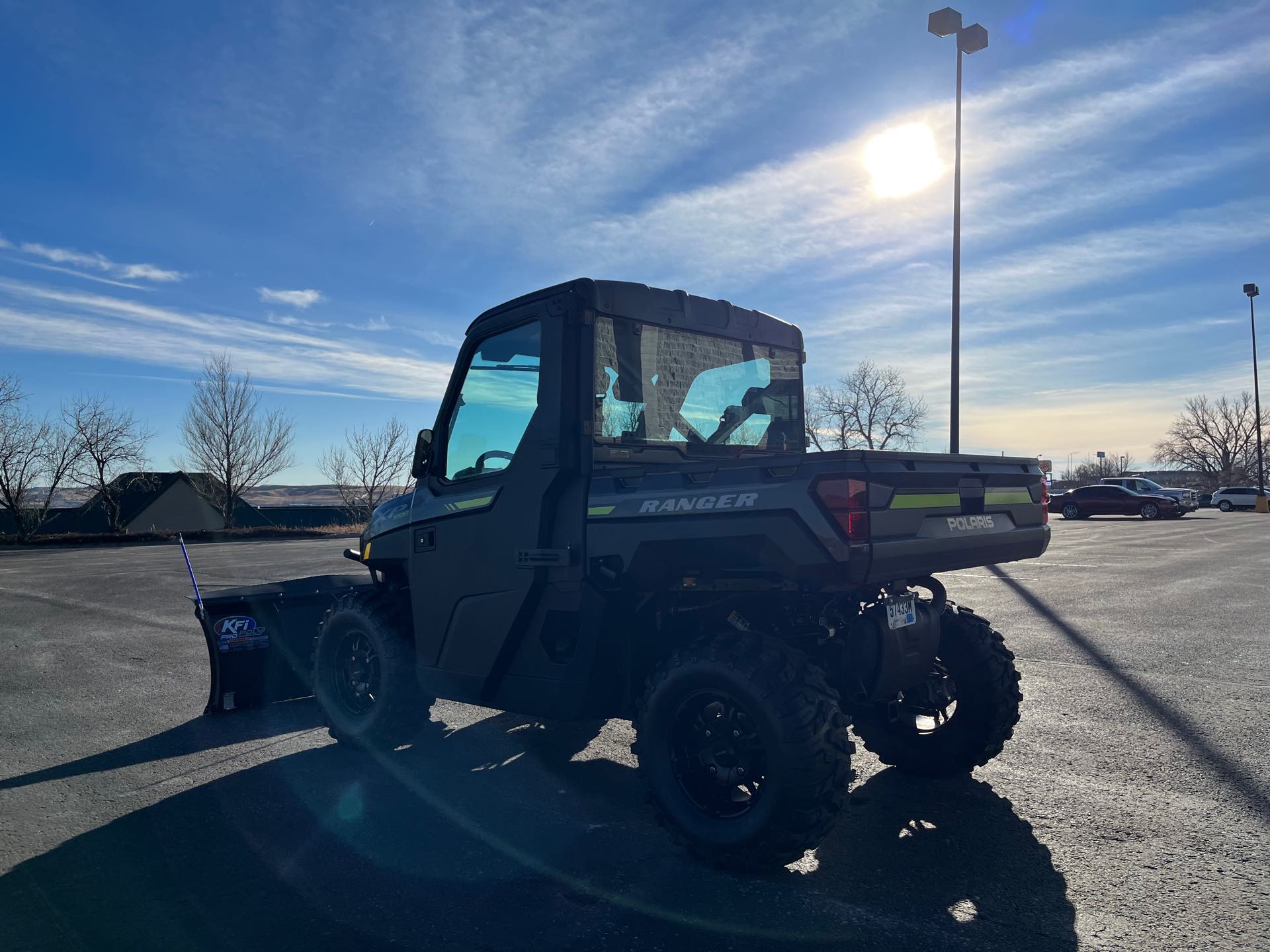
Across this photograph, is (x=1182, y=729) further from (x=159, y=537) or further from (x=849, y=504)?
(x=159, y=537)

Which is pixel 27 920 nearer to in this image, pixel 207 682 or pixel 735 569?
pixel 735 569

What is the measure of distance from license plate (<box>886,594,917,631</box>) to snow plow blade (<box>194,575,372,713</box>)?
147 inches

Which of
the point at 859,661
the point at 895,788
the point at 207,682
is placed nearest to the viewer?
the point at 859,661

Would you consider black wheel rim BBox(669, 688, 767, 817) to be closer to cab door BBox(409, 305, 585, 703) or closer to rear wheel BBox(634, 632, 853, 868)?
rear wheel BBox(634, 632, 853, 868)

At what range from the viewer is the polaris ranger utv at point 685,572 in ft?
11.3

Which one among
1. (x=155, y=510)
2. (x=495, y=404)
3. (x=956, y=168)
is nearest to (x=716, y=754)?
(x=495, y=404)

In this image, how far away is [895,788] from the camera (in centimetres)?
462

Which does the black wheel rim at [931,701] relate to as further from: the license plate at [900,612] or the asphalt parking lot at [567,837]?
the license plate at [900,612]

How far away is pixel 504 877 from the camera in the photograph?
358 cm

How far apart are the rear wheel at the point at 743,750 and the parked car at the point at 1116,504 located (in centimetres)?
3627

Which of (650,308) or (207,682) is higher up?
(650,308)

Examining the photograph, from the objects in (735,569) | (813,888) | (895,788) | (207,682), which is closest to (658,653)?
(735,569)

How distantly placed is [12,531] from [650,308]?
1666 inches

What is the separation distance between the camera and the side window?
14.9 feet
